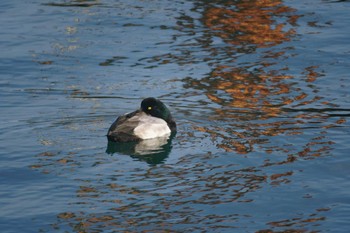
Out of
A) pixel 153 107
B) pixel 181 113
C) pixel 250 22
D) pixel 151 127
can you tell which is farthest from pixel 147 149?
pixel 250 22

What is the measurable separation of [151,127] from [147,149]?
2.48ft

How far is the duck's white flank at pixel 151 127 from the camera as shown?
15.8 metres

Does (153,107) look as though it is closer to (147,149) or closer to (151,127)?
(151,127)

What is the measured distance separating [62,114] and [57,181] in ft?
11.6

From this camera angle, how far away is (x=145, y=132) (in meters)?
15.9

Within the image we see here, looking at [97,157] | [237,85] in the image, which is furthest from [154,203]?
[237,85]

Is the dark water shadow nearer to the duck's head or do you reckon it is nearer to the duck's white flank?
the duck's white flank

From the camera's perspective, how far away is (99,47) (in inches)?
827

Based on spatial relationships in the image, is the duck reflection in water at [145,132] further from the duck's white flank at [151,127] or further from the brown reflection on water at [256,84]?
the brown reflection on water at [256,84]

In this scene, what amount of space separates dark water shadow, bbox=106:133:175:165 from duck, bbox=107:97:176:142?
0.09 metres

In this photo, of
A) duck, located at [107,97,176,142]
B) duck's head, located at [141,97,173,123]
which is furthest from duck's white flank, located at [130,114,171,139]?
duck's head, located at [141,97,173,123]

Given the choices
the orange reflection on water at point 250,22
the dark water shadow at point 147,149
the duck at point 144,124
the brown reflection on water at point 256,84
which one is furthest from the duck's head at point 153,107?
the orange reflection on water at point 250,22

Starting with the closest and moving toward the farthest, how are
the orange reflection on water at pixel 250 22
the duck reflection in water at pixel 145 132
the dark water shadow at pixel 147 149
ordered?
the dark water shadow at pixel 147 149 < the duck reflection in water at pixel 145 132 < the orange reflection on water at pixel 250 22

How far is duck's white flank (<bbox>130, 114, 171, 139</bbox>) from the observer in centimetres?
1581
